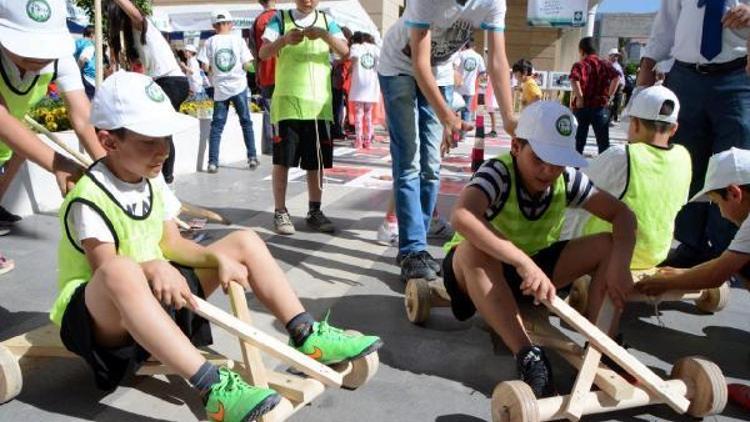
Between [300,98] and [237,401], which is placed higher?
[300,98]

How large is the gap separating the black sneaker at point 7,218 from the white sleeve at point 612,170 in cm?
364

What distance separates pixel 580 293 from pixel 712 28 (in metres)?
1.63

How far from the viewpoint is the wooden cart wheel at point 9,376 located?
6.92 ft

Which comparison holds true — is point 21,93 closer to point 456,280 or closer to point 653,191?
point 456,280

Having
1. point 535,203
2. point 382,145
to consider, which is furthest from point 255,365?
point 382,145

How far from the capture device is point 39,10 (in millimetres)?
2611

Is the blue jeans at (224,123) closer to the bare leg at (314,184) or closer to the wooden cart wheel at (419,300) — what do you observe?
the bare leg at (314,184)

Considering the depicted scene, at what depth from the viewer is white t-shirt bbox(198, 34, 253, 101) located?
6.64m

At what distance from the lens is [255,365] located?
2039mm

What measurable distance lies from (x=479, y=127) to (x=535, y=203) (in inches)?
68.5

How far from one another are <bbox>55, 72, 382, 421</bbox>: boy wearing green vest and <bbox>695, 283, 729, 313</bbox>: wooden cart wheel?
1877 mm

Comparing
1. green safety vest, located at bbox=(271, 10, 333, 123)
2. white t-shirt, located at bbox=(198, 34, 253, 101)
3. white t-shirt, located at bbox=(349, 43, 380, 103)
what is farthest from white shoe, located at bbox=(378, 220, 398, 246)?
white t-shirt, located at bbox=(349, 43, 380, 103)

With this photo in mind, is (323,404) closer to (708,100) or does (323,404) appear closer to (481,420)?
(481,420)

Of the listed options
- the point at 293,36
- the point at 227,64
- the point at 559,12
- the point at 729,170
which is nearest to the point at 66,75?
the point at 293,36
